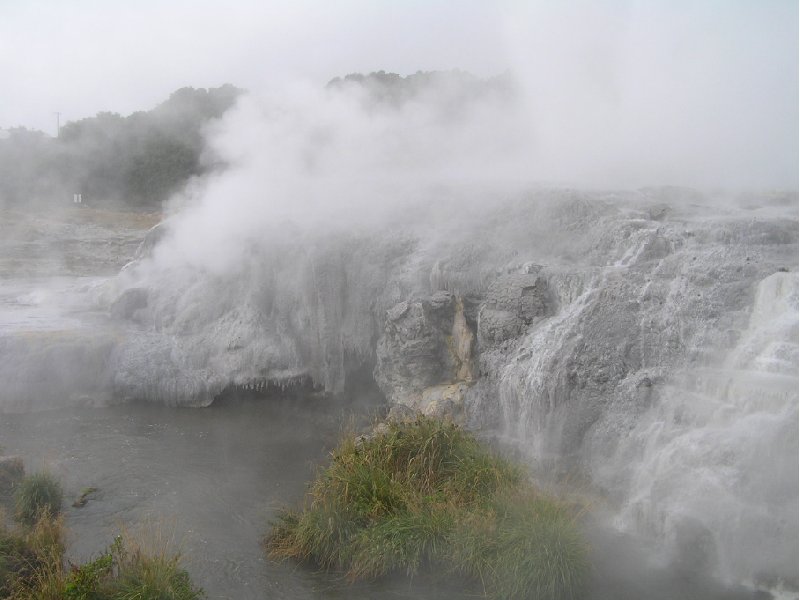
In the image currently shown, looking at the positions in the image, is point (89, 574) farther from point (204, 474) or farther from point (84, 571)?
point (204, 474)

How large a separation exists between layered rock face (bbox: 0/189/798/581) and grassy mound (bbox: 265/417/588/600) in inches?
49.3

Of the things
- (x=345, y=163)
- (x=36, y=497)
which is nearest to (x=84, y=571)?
(x=36, y=497)

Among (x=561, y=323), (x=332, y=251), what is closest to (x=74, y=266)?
(x=332, y=251)

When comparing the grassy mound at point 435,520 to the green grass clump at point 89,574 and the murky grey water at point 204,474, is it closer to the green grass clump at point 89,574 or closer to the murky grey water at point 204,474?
the murky grey water at point 204,474

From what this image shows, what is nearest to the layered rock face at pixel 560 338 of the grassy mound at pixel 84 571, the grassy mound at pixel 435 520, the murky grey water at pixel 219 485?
the murky grey water at pixel 219 485

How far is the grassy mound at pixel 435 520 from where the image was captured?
4809mm

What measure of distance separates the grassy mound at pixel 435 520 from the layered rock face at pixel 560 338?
1.25 meters

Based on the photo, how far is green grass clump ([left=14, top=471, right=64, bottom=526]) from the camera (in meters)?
5.81

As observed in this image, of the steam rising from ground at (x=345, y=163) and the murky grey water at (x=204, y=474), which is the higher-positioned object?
the steam rising from ground at (x=345, y=163)

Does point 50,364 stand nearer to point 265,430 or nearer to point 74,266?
point 265,430

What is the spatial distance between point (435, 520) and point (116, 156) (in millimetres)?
22574

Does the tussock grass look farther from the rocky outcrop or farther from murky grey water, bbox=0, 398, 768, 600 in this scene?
the rocky outcrop

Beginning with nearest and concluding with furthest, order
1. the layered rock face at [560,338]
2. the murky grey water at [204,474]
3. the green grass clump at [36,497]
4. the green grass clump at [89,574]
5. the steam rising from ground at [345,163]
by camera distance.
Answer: the green grass clump at [89,574] → the murky grey water at [204,474] → the layered rock face at [560,338] → the green grass clump at [36,497] → the steam rising from ground at [345,163]

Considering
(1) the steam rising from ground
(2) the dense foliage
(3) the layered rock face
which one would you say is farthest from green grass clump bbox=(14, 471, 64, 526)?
(2) the dense foliage
